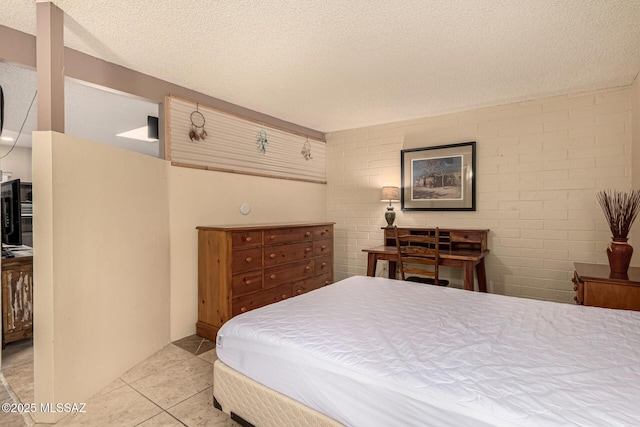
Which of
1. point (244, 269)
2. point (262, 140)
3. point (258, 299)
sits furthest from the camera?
point (262, 140)

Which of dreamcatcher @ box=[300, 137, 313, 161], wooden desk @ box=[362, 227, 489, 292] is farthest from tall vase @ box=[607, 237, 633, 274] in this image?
dreamcatcher @ box=[300, 137, 313, 161]

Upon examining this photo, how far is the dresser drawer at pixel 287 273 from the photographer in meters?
3.24

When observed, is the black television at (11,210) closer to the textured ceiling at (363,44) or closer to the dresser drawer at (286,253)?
the textured ceiling at (363,44)

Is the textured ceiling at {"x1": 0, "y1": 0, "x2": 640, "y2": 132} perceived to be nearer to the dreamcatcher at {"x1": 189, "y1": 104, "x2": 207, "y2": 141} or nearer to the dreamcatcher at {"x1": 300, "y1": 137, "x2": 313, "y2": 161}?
the dreamcatcher at {"x1": 189, "y1": 104, "x2": 207, "y2": 141}

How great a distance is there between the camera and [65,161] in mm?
1934

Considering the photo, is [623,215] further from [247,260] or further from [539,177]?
[247,260]

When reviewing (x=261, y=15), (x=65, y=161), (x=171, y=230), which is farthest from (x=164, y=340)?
(x=261, y=15)

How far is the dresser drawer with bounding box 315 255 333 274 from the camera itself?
3.95m

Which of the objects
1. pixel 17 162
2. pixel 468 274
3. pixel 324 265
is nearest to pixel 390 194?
pixel 324 265

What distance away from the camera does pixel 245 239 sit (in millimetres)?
2990

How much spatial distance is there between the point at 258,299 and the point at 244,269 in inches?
14.5

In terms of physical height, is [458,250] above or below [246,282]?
above

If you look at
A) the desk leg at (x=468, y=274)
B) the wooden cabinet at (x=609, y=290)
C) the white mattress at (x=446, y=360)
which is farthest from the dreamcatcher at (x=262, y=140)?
the wooden cabinet at (x=609, y=290)

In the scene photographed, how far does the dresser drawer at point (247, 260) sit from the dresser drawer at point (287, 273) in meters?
0.15
